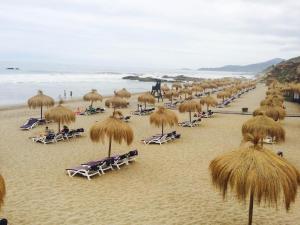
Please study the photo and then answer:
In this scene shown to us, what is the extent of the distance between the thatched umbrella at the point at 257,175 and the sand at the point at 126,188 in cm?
178

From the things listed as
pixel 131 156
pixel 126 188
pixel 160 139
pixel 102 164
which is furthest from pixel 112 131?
pixel 160 139

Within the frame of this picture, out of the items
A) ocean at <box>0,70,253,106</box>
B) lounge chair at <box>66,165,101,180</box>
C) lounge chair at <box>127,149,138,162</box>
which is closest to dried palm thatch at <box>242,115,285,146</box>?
lounge chair at <box>127,149,138,162</box>

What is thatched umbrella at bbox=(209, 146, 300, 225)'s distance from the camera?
6.66 metres

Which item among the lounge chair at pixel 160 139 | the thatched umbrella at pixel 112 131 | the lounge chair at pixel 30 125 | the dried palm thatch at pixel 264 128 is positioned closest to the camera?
the thatched umbrella at pixel 112 131

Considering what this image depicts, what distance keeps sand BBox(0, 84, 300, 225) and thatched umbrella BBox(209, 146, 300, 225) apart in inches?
69.9

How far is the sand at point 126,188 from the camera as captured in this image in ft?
28.0

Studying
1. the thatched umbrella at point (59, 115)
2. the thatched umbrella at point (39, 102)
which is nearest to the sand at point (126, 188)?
the thatched umbrella at point (59, 115)

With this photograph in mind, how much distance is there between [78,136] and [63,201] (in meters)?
8.72

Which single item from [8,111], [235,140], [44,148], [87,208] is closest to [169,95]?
[8,111]

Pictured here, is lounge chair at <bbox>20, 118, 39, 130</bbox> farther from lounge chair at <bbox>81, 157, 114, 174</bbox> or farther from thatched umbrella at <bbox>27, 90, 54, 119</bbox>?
lounge chair at <bbox>81, 157, 114, 174</bbox>

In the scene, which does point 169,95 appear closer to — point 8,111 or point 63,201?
point 8,111

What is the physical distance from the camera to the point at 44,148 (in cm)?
1532

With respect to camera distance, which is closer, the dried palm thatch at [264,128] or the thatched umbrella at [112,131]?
the thatched umbrella at [112,131]

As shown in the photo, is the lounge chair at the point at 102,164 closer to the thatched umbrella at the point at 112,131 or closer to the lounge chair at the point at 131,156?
the thatched umbrella at the point at 112,131
